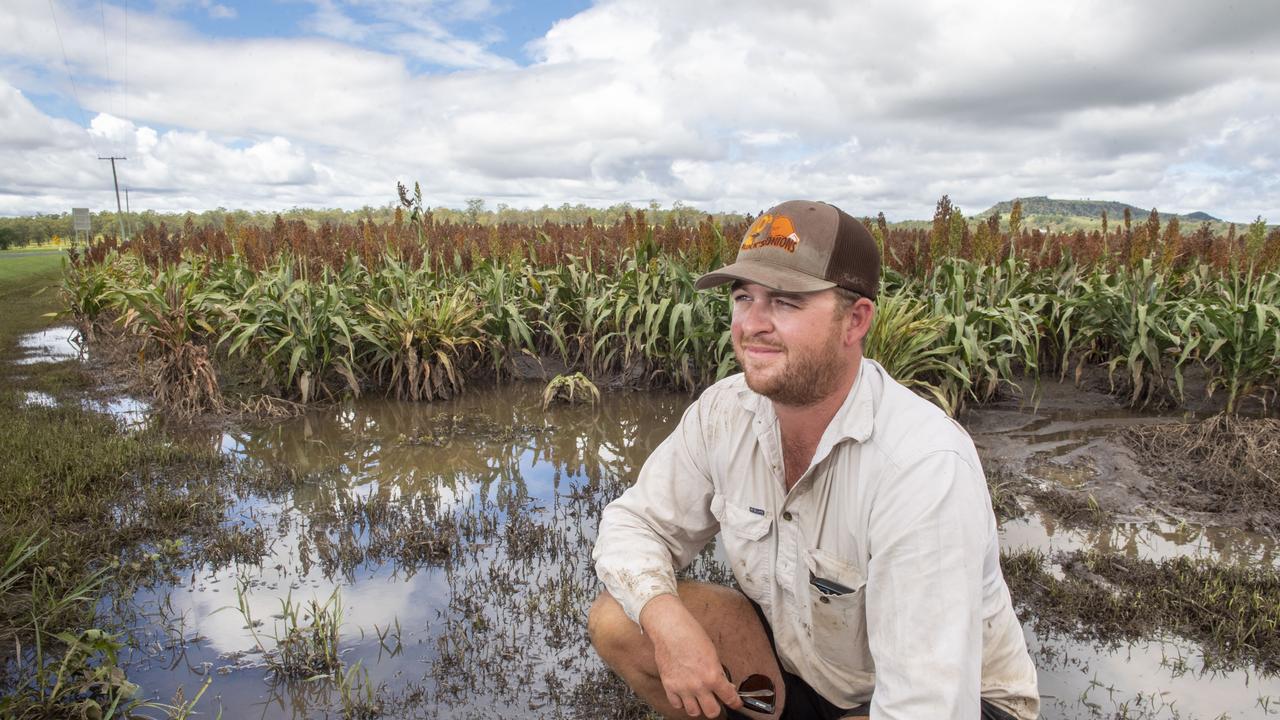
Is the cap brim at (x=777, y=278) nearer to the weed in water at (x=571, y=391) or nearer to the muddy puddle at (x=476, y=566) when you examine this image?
the muddy puddle at (x=476, y=566)

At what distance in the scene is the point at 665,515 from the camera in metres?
2.42

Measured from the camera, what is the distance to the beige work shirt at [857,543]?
1612 mm

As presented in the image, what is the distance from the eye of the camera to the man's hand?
2.02 metres

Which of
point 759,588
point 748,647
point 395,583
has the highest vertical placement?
point 759,588

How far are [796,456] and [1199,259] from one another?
760 cm

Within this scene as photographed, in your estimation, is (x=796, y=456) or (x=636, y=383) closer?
(x=796, y=456)

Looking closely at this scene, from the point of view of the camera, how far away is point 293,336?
22.4ft

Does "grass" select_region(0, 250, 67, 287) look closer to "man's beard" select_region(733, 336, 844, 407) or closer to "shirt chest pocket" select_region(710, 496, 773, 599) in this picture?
"shirt chest pocket" select_region(710, 496, 773, 599)

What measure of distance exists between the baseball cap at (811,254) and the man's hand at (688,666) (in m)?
0.94

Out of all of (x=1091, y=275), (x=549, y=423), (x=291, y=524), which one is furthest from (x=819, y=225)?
(x=1091, y=275)

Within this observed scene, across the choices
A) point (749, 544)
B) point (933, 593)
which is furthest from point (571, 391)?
point (933, 593)

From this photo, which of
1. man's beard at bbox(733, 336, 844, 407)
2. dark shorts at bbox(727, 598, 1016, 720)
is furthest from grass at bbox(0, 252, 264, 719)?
man's beard at bbox(733, 336, 844, 407)

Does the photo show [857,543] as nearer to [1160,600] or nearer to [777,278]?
[777,278]

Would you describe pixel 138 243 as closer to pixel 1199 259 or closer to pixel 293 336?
pixel 293 336
